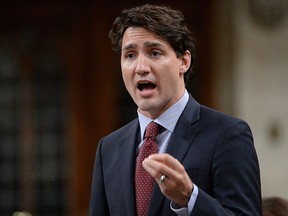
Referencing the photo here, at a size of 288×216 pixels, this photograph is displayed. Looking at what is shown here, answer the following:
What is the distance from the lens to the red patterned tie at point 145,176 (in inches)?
126

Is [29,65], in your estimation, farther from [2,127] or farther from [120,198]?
[120,198]

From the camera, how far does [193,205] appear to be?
9.61 ft

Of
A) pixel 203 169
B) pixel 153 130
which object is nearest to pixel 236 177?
pixel 203 169

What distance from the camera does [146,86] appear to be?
3.19 m

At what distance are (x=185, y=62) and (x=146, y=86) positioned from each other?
197mm

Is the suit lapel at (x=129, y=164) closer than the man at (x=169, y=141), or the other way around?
the man at (x=169, y=141)

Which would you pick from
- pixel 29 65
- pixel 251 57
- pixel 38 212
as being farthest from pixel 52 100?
pixel 251 57

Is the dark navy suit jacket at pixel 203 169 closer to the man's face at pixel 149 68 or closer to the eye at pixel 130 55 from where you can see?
the man's face at pixel 149 68

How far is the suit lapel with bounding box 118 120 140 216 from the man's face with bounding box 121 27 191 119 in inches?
7.0

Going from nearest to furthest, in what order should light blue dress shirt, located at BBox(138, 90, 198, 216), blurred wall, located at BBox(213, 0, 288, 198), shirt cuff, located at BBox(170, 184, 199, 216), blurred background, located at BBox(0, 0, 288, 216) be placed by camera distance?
shirt cuff, located at BBox(170, 184, 199, 216)
light blue dress shirt, located at BBox(138, 90, 198, 216)
blurred wall, located at BBox(213, 0, 288, 198)
blurred background, located at BBox(0, 0, 288, 216)

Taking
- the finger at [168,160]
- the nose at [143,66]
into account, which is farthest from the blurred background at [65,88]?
the finger at [168,160]

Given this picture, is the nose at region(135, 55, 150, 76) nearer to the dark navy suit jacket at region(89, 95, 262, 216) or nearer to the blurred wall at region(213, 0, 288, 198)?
the dark navy suit jacket at region(89, 95, 262, 216)

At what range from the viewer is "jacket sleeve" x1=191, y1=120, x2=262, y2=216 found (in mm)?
3043

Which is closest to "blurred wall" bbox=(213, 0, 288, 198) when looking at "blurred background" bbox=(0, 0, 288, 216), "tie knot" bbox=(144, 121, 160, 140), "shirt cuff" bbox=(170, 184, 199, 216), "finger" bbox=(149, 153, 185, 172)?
"blurred background" bbox=(0, 0, 288, 216)
